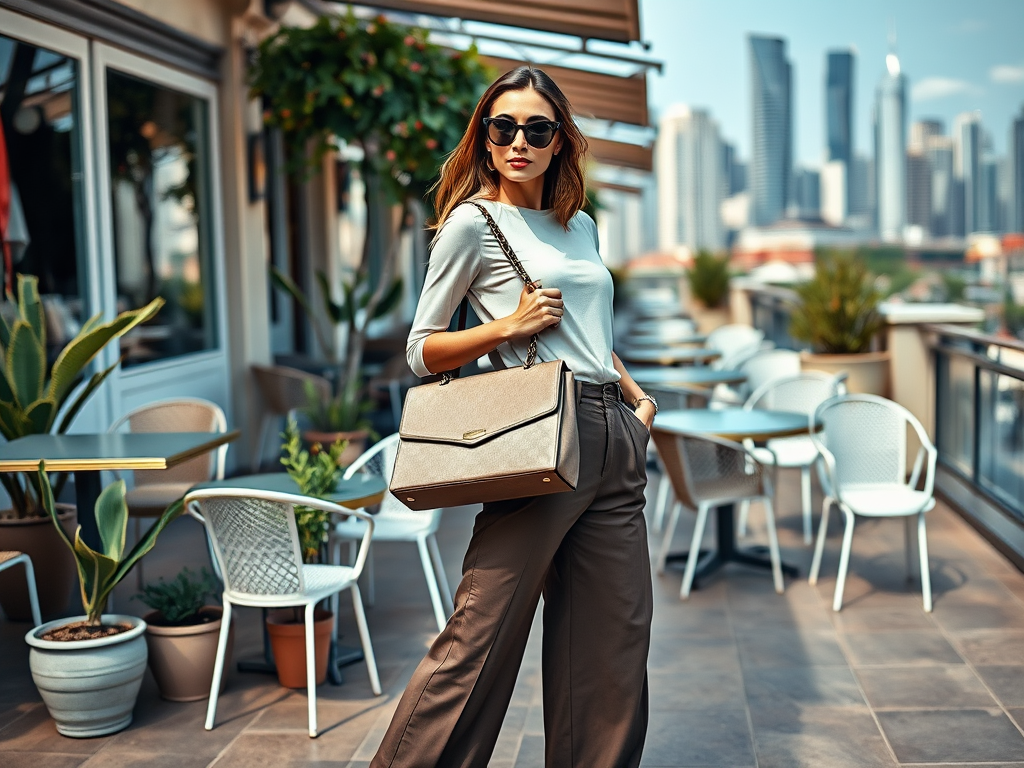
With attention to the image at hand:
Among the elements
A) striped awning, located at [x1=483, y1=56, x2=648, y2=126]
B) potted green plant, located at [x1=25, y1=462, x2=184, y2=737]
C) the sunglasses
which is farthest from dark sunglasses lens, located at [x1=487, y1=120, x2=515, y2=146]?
striped awning, located at [x1=483, y1=56, x2=648, y2=126]

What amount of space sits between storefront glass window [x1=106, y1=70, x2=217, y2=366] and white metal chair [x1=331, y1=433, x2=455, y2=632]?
2211 millimetres

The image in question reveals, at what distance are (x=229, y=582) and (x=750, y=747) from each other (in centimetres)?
155

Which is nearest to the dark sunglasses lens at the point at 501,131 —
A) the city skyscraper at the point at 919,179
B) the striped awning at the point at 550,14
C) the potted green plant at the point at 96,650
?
the potted green plant at the point at 96,650

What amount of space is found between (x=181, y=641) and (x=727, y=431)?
2354 mm

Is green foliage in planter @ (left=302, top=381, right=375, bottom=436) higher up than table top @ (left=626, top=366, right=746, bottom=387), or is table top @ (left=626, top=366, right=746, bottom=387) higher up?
table top @ (left=626, top=366, right=746, bottom=387)

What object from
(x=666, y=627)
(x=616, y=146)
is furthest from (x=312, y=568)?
(x=616, y=146)

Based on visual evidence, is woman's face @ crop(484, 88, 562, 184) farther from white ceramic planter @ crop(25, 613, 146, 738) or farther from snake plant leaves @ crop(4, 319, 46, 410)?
snake plant leaves @ crop(4, 319, 46, 410)

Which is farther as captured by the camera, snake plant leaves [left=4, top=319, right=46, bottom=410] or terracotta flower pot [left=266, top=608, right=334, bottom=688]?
snake plant leaves [left=4, top=319, right=46, bottom=410]

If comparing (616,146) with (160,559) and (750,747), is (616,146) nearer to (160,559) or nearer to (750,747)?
(160,559)

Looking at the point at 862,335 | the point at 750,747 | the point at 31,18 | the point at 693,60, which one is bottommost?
the point at 750,747

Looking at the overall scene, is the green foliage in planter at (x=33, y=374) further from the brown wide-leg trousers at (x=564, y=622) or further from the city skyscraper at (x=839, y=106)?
the city skyscraper at (x=839, y=106)

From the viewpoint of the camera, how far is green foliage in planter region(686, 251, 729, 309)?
15617mm

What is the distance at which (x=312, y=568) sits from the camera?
3.50 m

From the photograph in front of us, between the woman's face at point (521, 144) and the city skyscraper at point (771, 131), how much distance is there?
32.3 metres
